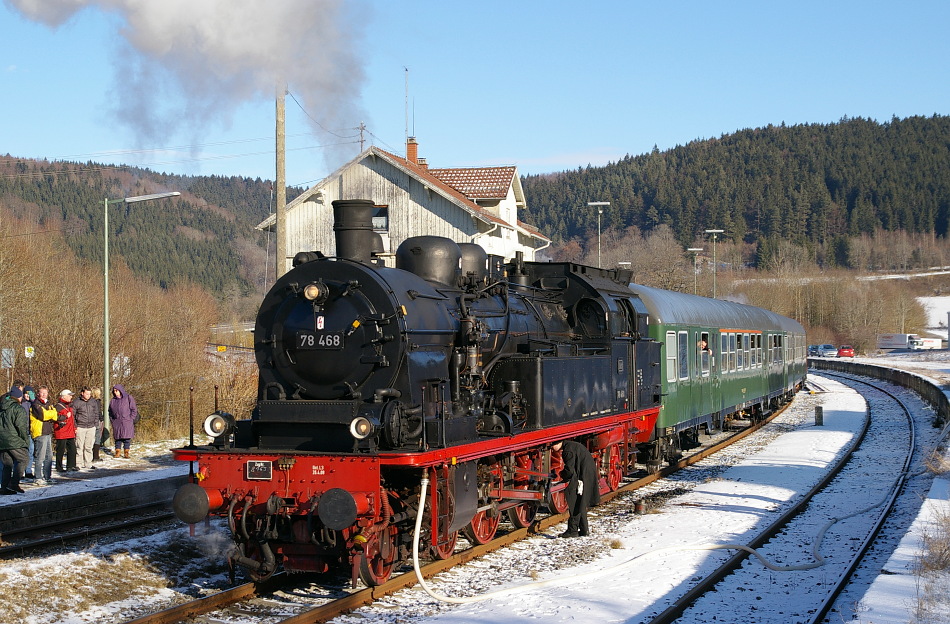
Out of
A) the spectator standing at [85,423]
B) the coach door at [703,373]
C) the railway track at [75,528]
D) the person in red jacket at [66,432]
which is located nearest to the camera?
the railway track at [75,528]

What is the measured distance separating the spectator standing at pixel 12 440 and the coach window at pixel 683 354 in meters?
11.1

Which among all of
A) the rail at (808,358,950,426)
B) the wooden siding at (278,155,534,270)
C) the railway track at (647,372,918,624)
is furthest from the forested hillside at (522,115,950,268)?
the railway track at (647,372,918,624)

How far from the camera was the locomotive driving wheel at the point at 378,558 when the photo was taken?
8039 millimetres

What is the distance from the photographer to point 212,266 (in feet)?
363

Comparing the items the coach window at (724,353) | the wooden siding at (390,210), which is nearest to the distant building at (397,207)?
the wooden siding at (390,210)

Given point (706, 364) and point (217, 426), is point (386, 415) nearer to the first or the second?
point (217, 426)

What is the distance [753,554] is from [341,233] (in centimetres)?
557

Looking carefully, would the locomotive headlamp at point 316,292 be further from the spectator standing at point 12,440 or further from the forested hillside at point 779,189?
the forested hillside at point 779,189

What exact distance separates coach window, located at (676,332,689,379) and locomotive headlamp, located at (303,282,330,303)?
32.6 feet

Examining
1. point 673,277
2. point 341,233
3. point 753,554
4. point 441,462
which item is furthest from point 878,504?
point 673,277

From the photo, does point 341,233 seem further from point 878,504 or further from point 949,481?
point 949,481

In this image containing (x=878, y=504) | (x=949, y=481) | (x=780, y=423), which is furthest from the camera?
(x=780, y=423)

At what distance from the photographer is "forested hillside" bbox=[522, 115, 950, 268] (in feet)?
486

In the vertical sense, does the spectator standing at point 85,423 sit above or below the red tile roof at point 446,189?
below
